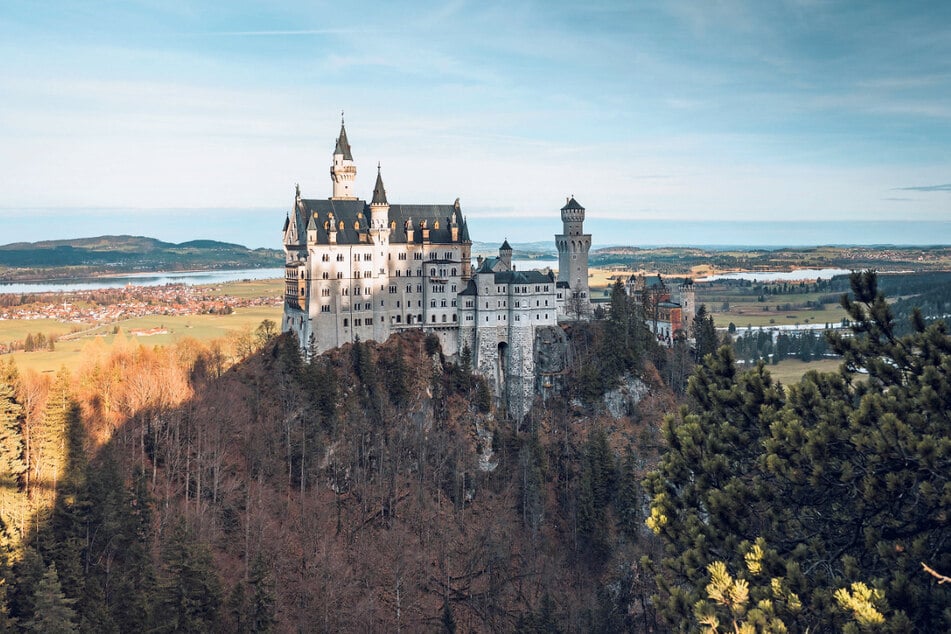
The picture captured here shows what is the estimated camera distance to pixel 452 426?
91.3m

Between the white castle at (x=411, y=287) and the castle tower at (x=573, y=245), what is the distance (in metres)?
6.74

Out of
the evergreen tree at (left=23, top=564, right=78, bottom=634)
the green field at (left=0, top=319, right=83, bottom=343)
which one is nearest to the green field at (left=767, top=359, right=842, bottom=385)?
the evergreen tree at (left=23, top=564, right=78, bottom=634)

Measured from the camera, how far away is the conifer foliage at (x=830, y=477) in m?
24.6

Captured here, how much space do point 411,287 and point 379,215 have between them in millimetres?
9121

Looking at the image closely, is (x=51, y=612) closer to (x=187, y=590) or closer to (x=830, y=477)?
(x=187, y=590)

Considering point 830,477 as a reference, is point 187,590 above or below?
below

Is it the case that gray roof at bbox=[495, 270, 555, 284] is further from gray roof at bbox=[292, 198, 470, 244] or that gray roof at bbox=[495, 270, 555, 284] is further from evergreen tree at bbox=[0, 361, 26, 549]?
evergreen tree at bbox=[0, 361, 26, 549]

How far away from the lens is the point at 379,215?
92.9 m

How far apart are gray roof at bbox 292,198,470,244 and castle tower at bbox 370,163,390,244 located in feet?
3.16

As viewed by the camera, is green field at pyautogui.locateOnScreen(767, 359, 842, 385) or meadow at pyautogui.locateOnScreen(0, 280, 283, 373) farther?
green field at pyautogui.locateOnScreen(767, 359, 842, 385)

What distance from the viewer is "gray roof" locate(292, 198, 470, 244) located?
90.7 metres

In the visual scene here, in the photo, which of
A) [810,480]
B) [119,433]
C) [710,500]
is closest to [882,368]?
[810,480]

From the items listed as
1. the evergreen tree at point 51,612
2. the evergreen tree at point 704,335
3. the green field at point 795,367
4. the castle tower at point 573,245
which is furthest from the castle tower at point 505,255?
the evergreen tree at point 51,612

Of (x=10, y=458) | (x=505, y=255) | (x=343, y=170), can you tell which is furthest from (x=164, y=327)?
(x=10, y=458)
